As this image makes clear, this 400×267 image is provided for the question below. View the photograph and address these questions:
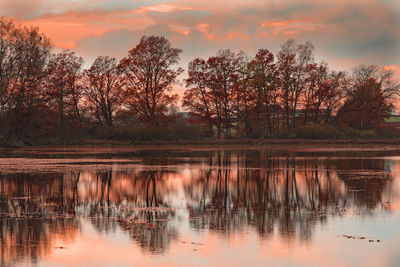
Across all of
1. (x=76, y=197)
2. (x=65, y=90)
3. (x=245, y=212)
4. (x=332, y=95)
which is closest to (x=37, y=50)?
(x=65, y=90)

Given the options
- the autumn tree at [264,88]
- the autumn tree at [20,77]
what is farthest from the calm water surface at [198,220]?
the autumn tree at [264,88]

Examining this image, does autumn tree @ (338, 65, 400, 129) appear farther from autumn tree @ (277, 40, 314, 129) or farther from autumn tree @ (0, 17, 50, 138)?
autumn tree @ (0, 17, 50, 138)

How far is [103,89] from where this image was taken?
76.2 metres

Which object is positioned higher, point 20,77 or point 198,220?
point 20,77

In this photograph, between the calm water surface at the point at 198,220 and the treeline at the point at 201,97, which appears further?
the treeline at the point at 201,97

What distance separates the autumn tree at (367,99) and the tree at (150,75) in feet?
88.3

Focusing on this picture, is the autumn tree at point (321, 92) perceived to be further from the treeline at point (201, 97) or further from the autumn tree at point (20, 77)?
the autumn tree at point (20, 77)

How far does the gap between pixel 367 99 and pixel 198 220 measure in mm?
70375

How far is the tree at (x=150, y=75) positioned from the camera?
71.4 meters

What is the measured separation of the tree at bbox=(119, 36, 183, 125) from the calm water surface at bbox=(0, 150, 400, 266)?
152ft

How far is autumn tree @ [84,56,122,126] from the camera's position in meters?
74.5

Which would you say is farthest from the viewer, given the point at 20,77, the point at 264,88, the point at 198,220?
the point at 264,88

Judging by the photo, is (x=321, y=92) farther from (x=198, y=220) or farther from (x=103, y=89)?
(x=198, y=220)

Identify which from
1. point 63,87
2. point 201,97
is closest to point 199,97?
point 201,97
